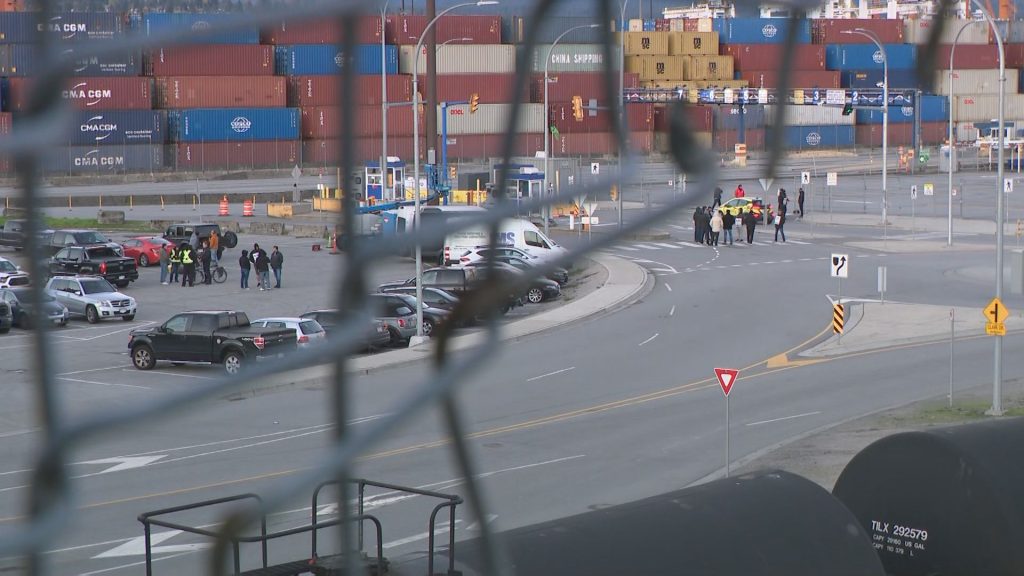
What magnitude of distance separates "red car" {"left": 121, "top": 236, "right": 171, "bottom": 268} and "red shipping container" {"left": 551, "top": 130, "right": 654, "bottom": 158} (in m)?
43.0

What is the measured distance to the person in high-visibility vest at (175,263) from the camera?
128 feet

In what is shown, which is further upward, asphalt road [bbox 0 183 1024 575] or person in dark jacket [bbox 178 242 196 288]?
person in dark jacket [bbox 178 242 196 288]

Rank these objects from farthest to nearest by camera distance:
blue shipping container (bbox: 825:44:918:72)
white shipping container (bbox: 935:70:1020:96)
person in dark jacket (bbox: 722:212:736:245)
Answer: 1. person in dark jacket (bbox: 722:212:736:245)
2. white shipping container (bbox: 935:70:1020:96)
3. blue shipping container (bbox: 825:44:918:72)

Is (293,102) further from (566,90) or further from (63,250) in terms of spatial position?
(63,250)

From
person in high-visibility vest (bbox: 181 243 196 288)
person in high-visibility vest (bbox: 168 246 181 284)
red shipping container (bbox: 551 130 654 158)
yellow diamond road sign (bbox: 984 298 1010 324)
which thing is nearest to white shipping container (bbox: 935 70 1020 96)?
yellow diamond road sign (bbox: 984 298 1010 324)

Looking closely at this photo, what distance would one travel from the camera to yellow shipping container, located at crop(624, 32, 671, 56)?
17.7 ft

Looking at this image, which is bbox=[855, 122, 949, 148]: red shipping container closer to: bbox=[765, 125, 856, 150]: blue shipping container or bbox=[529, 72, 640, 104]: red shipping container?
bbox=[765, 125, 856, 150]: blue shipping container

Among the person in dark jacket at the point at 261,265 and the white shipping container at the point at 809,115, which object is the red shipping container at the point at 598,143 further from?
the person in dark jacket at the point at 261,265

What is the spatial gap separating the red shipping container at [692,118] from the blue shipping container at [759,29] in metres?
0.15

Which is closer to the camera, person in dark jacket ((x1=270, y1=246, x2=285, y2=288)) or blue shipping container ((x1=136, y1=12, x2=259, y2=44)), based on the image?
blue shipping container ((x1=136, y1=12, x2=259, y2=44))

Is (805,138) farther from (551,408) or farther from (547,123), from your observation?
(551,408)

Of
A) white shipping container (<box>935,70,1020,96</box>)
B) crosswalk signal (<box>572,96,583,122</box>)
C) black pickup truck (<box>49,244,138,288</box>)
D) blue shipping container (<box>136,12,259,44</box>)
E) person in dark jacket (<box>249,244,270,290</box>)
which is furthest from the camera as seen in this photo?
white shipping container (<box>935,70,1020,96</box>)

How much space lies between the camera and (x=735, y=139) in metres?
2.14

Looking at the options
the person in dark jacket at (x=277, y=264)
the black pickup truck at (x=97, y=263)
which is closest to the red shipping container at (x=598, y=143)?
the person in dark jacket at (x=277, y=264)
